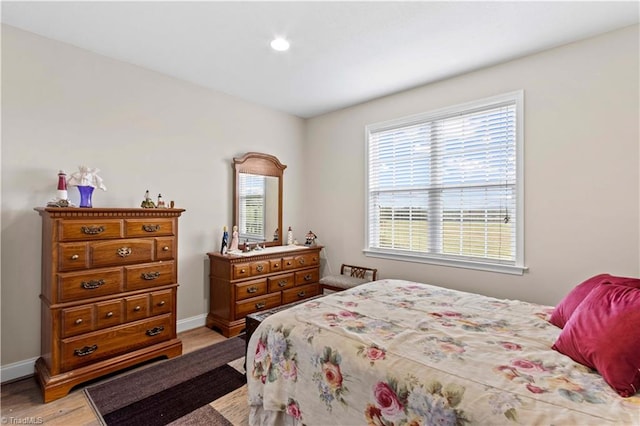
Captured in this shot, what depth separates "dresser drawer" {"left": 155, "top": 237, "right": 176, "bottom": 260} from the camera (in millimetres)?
2674

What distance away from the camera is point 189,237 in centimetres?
340

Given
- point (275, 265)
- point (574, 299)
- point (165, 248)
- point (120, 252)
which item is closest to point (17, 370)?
point (120, 252)

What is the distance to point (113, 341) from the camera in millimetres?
2420

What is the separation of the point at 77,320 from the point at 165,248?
77 centimetres

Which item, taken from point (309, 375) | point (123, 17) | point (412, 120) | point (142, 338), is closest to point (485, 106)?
point (412, 120)

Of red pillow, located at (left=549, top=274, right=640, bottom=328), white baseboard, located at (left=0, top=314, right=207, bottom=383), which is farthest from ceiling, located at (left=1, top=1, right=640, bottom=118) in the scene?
white baseboard, located at (left=0, top=314, right=207, bottom=383)

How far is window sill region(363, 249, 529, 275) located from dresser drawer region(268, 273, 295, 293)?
0.99 meters

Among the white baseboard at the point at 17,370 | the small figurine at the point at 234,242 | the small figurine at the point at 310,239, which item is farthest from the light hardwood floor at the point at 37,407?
the small figurine at the point at 310,239

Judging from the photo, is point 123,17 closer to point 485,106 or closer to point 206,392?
point 206,392

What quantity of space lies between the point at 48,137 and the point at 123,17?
3.74ft

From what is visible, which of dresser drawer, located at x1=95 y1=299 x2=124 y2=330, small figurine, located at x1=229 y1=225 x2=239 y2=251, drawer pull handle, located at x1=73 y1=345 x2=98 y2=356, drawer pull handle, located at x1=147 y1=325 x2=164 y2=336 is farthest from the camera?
small figurine, located at x1=229 y1=225 x2=239 y2=251

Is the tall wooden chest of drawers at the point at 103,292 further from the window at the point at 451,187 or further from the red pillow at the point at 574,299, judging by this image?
the red pillow at the point at 574,299

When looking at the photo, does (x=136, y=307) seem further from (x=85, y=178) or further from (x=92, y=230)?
(x=85, y=178)

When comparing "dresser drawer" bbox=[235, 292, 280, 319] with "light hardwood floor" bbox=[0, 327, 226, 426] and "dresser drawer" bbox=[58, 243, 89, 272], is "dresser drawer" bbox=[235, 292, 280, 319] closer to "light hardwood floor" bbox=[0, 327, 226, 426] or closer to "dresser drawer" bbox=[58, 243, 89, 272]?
"light hardwood floor" bbox=[0, 327, 226, 426]
